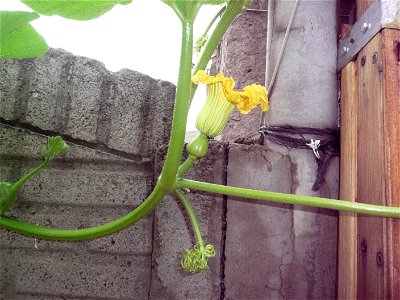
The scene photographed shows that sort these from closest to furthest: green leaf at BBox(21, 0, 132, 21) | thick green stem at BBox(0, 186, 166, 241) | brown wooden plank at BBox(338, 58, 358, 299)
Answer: green leaf at BBox(21, 0, 132, 21) → thick green stem at BBox(0, 186, 166, 241) → brown wooden plank at BBox(338, 58, 358, 299)

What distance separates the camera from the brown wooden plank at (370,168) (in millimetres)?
1104

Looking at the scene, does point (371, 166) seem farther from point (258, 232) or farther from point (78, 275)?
point (78, 275)

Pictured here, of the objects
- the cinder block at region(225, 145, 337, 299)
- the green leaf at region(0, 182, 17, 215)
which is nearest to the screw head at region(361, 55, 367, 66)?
the cinder block at region(225, 145, 337, 299)

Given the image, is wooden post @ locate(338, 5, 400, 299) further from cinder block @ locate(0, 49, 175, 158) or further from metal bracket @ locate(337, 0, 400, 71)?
cinder block @ locate(0, 49, 175, 158)

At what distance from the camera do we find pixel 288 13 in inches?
58.2

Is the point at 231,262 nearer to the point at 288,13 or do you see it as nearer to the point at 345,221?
the point at 345,221

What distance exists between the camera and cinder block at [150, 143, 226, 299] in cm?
128

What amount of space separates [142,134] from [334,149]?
22.4 inches

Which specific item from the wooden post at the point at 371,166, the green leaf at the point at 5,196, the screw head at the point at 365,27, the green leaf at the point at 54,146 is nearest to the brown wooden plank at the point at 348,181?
the wooden post at the point at 371,166

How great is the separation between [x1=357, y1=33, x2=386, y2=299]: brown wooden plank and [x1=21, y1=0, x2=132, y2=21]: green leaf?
2.33 feet

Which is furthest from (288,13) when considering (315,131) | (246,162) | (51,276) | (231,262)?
(51,276)

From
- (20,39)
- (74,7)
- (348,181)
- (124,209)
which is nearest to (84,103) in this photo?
(124,209)

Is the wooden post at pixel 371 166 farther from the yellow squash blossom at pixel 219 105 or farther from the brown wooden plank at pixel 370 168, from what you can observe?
the yellow squash blossom at pixel 219 105

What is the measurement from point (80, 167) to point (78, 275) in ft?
0.99
